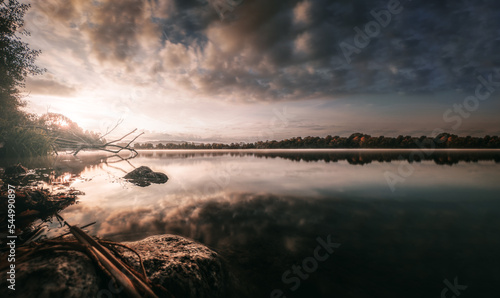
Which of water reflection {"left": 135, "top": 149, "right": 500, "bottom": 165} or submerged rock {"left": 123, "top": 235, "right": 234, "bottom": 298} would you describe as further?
water reflection {"left": 135, "top": 149, "right": 500, "bottom": 165}

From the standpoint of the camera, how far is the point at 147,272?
3188 mm

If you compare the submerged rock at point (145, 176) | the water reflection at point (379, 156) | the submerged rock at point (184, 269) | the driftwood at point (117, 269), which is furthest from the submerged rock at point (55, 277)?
the water reflection at point (379, 156)

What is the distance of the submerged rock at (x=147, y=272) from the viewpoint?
209 cm

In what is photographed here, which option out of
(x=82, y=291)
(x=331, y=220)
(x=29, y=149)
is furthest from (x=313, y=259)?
(x=29, y=149)

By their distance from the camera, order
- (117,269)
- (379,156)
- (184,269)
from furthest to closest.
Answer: (379,156), (184,269), (117,269)

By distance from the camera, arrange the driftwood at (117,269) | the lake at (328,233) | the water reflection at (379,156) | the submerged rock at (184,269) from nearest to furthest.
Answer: the driftwood at (117,269) → the submerged rock at (184,269) → the lake at (328,233) → the water reflection at (379,156)

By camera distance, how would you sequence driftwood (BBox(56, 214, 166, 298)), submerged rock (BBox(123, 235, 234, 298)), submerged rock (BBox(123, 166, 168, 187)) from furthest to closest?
submerged rock (BBox(123, 166, 168, 187)) → submerged rock (BBox(123, 235, 234, 298)) → driftwood (BBox(56, 214, 166, 298))

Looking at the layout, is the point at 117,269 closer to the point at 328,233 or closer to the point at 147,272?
the point at 147,272

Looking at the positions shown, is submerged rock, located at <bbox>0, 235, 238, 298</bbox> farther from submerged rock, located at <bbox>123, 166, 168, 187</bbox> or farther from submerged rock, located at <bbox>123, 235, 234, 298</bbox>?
submerged rock, located at <bbox>123, 166, 168, 187</bbox>

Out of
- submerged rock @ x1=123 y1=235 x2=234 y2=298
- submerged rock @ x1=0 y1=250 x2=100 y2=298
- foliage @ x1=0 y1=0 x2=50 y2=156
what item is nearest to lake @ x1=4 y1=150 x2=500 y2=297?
submerged rock @ x1=123 y1=235 x2=234 y2=298

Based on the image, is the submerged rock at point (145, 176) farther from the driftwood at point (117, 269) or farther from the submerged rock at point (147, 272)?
the driftwood at point (117, 269)

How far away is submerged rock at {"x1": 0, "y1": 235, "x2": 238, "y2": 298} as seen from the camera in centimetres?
209

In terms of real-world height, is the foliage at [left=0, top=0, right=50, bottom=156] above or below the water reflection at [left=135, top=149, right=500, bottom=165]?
above

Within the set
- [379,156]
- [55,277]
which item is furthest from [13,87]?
[379,156]
